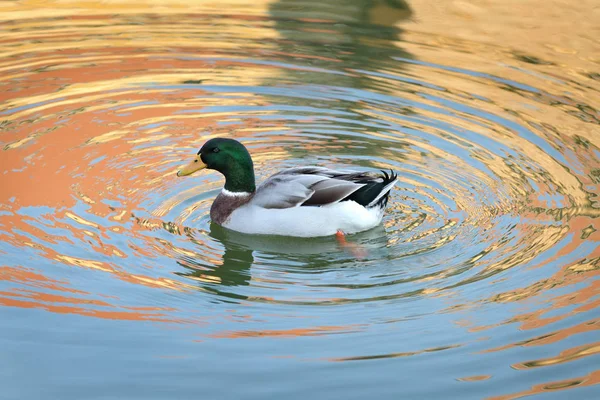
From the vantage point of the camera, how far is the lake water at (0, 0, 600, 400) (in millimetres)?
5930

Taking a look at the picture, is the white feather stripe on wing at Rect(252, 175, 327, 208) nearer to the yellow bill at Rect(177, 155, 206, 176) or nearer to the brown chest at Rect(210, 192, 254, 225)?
the brown chest at Rect(210, 192, 254, 225)

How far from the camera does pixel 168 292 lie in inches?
264

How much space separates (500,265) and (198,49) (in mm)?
5880

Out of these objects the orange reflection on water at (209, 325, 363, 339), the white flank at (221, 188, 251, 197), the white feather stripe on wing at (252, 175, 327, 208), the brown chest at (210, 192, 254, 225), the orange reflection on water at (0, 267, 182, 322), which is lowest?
the orange reflection on water at (0, 267, 182, 322)

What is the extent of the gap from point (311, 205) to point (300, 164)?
1.15 m

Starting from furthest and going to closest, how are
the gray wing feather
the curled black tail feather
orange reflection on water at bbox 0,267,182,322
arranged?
the gray wing feather, the curled black tail feather, orange reflection on water at bbox 0,267,182,322

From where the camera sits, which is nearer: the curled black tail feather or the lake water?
the lake water

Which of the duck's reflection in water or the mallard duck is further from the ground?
the mallard duck

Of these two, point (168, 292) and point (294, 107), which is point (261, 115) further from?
point (168, 292)

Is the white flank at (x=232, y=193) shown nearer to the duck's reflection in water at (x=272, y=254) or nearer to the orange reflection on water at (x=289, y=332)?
the duck's reflection in water at (x=272, y=254)

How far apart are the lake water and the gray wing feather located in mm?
330

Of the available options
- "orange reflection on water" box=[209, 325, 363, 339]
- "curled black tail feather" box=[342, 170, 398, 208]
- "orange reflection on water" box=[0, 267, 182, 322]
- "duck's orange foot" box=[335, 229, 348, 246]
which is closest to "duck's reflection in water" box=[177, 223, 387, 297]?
"duck's orange foot" box=[335, 229, 348, 246]

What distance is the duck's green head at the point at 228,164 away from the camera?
→ 8.23 meters

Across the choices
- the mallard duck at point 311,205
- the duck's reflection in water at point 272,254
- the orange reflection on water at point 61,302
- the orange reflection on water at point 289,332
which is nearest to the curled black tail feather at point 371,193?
the mallard duck at point 311,205
